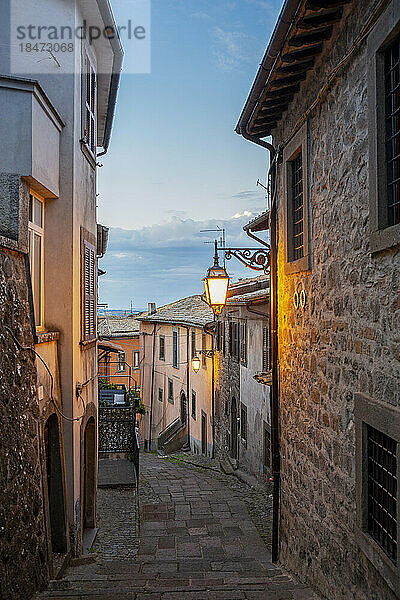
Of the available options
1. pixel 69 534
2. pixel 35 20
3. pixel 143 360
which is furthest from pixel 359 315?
pixel 143 360

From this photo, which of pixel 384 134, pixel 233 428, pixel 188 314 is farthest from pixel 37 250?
pixel 188 314

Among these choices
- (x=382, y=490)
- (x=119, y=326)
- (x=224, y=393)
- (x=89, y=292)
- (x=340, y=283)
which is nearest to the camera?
(x=382, y=490)

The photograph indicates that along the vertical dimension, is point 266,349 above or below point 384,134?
below

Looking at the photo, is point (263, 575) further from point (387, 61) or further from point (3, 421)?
point (387, 61)

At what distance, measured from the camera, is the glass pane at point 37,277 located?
7810 millimetres

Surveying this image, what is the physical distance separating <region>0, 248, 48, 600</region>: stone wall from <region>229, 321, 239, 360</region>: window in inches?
454

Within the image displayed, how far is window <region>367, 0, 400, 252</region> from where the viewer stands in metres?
4.20

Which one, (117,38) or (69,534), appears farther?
(117,38)

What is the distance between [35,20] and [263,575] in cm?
803

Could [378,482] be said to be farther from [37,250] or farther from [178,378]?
[178,378]

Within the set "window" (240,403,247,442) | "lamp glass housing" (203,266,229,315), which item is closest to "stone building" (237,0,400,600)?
"lamp glass housing" (203,266,229,315)

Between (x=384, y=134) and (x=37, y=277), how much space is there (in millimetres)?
5225

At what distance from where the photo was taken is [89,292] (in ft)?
31.9

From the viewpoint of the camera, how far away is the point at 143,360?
112ft
